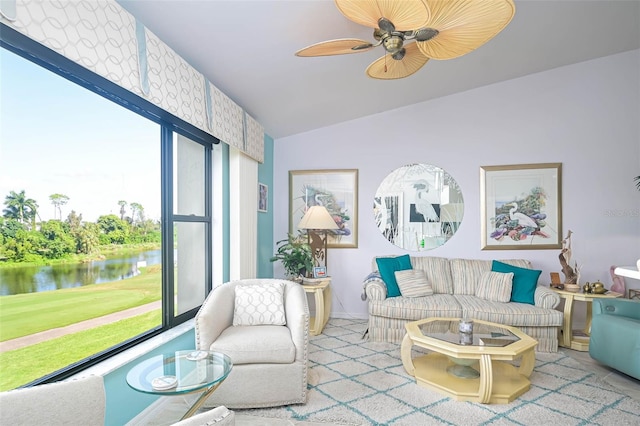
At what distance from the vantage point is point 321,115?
14.2 feet

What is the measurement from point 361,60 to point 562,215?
3.18m

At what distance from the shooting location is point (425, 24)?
163 centimetres

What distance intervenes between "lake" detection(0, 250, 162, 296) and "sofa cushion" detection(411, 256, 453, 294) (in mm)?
3018

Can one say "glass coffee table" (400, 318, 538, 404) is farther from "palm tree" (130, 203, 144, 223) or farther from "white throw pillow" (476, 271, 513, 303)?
"palm tree" (130, 203, 144, 223)

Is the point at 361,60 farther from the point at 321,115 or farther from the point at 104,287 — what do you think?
the point at 104,287

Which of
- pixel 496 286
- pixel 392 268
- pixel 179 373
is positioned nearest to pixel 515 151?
pixel 496 286

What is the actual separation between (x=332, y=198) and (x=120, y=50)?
10.8 feet

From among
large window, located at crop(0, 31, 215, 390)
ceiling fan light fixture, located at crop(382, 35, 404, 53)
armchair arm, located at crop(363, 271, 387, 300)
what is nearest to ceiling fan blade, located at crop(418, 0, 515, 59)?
Result: ceiling fan light fixture, located at crop(382, 35, 404, 53)

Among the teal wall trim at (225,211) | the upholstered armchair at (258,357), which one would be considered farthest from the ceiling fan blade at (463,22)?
the teal wall trim at (225,211)

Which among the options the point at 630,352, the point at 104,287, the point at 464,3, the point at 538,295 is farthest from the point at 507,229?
the point at 104,287

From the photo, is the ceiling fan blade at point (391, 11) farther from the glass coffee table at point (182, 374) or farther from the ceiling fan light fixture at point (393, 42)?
the glass coffee table at point (182, 374)

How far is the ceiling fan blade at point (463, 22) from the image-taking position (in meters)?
1.57

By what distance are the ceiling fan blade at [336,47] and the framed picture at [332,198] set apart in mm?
2694

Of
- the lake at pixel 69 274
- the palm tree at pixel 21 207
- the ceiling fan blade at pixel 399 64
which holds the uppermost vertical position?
the ceiling fan blade at pixel 399 64
